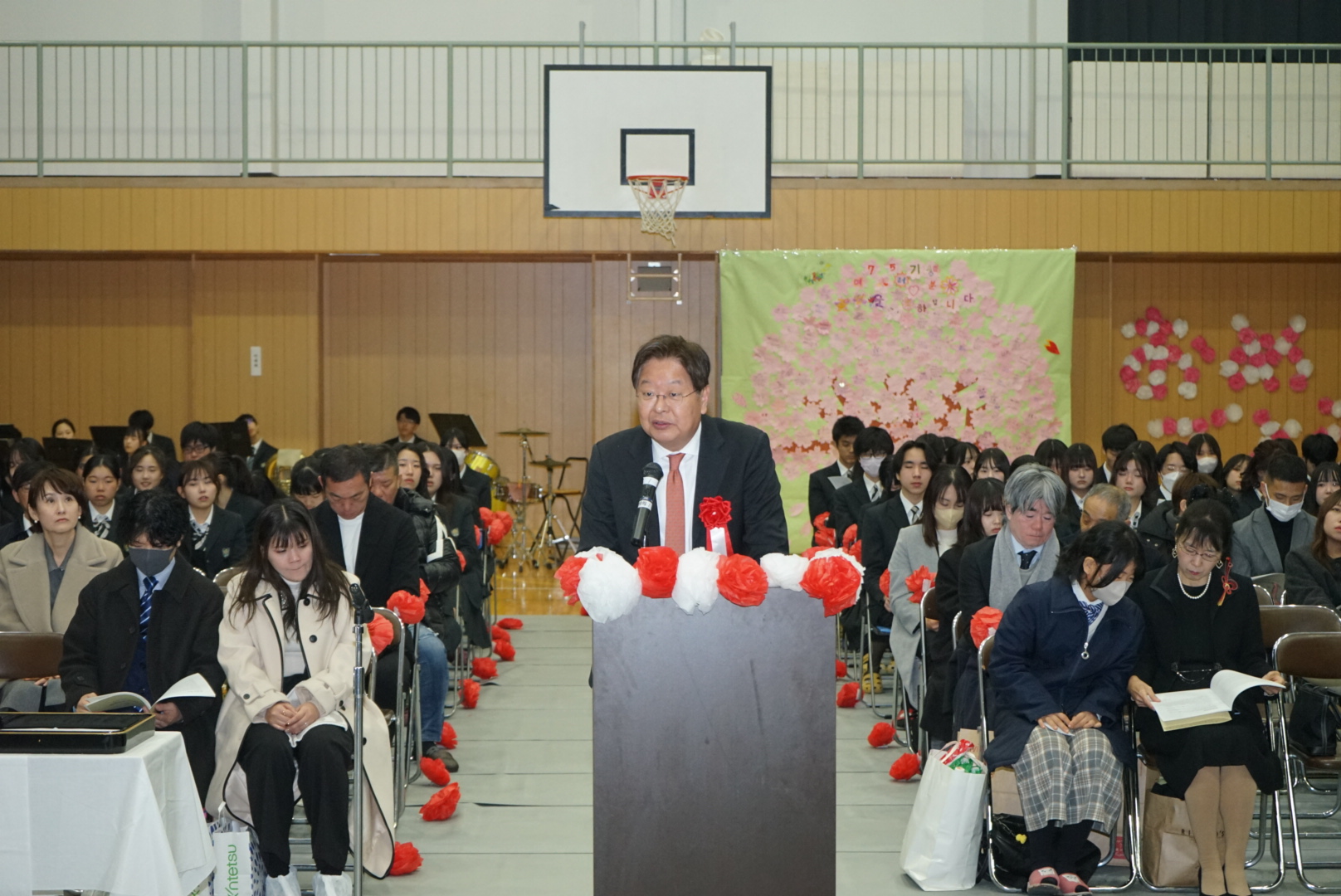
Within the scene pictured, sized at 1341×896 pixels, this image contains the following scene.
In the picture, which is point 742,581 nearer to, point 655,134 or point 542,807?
point 542,807

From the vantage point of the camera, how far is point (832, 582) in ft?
8.55

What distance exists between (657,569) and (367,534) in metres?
2.87

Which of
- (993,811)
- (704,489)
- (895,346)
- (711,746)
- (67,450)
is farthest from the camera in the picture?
(895,346)

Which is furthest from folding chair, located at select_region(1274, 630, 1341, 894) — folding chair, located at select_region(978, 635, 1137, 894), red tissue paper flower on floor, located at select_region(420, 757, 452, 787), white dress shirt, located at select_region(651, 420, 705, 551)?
red tissue paper flower on floor, located at select_region(420, 757, 452, 787)

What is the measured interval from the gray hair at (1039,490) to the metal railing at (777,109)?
7.70 meters

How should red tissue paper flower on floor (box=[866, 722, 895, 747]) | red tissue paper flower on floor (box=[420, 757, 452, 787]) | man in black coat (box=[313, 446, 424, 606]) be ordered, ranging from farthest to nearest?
red tissue paper flower on floor (box=[866, 722, 895, 747]) < red tissue paper flower on floor (box=[420, 757, 452, 787]) < man in black coat (box=[313, 446, 424, 606])

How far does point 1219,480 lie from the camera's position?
8.46m

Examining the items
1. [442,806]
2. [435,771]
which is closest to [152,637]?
[442,806]

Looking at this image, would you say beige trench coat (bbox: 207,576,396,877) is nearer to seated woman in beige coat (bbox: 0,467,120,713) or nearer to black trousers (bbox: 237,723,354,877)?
black trousers (bbox: 237,723,354,877)

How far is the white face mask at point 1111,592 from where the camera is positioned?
432cm

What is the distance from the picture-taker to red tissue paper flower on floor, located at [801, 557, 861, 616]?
2.61 meters

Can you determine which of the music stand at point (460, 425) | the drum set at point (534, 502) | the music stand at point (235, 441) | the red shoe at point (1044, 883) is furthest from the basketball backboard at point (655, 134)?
the red shoe at point (1044, 883)

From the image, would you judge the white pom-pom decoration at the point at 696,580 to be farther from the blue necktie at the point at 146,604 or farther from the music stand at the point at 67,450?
the music stand at the point at 67,450

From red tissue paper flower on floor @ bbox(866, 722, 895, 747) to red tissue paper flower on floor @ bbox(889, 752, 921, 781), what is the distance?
422 mm
